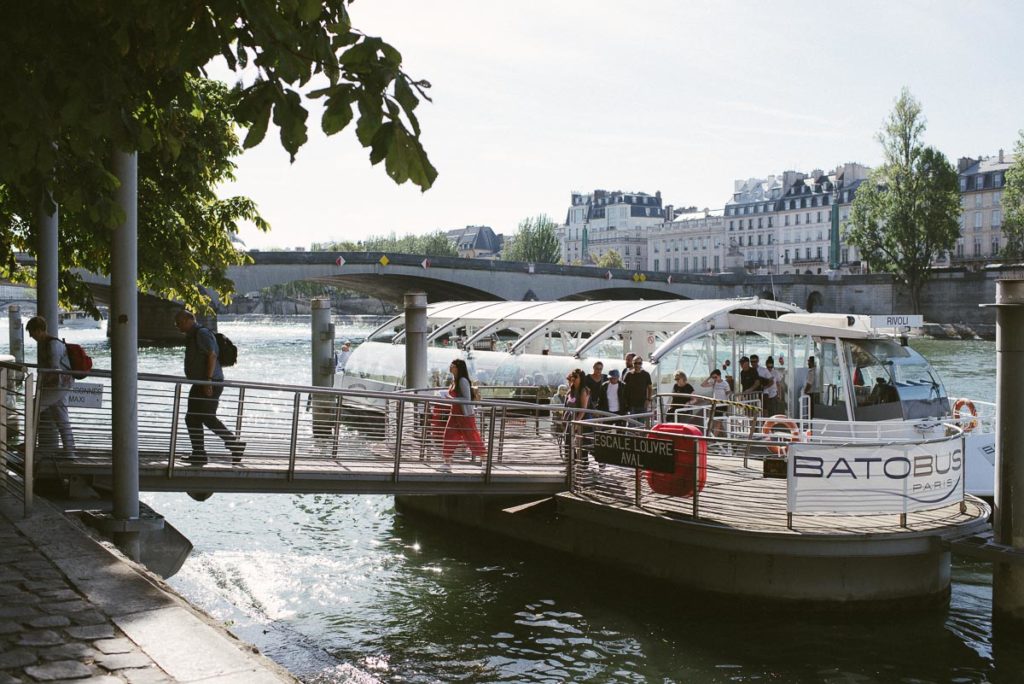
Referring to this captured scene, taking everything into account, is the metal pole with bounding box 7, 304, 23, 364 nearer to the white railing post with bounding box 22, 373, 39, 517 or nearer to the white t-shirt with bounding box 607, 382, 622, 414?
the white t-shirt with bounding box 607, 382, 622, 414

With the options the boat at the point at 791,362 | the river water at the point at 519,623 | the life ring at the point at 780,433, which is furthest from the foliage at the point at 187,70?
the boat at the point at 791,362

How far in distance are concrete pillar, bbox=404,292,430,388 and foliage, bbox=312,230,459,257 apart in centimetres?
10554

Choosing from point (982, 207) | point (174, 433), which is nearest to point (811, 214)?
point (982, 207)

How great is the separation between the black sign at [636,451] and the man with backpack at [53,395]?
4589mm

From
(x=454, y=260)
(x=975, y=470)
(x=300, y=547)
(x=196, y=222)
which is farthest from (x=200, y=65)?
(x=454, y=260)

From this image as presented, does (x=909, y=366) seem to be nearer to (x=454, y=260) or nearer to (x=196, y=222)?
(x=196, y=222)

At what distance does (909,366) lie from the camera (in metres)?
15.1

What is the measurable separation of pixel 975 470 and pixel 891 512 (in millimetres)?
4681

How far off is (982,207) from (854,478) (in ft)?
320

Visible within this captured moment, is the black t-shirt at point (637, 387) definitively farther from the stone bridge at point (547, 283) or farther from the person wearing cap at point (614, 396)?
the stone bridge at point (547, 283)

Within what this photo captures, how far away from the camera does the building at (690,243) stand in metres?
137

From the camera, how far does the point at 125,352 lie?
703 cm

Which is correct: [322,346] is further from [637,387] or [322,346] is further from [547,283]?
[547,283]

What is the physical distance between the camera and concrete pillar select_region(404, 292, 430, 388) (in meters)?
16.5
